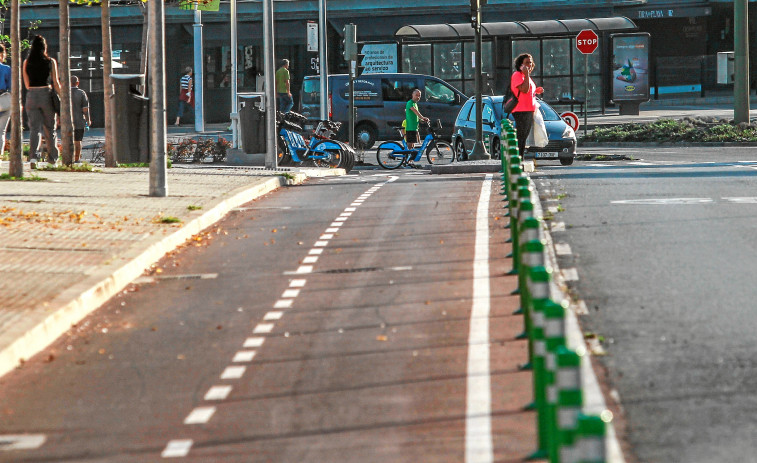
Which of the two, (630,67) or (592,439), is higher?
(630,67)

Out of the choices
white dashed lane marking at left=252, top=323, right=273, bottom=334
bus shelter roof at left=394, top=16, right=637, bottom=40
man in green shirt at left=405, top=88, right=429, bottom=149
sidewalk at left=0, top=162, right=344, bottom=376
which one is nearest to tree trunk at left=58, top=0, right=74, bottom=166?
sidewalk at left=0, top=162, right=344, bottom=376

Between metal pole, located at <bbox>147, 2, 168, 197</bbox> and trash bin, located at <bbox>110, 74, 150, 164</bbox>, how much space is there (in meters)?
0.26

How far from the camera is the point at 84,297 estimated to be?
30.1ft

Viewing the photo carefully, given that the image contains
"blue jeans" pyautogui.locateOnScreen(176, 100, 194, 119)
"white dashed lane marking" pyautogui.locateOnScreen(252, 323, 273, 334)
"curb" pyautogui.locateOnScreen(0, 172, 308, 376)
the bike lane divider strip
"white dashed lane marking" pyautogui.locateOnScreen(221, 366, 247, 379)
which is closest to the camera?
the bike lane divider strip

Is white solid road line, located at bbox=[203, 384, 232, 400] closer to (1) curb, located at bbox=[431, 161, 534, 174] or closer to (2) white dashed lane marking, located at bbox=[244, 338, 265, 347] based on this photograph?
(2) white dashed lane marking, located at bbox=[244, 338, 265, 347]

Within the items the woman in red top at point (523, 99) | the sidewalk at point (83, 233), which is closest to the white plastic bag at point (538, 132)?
the woman in red top at point (523, 99)

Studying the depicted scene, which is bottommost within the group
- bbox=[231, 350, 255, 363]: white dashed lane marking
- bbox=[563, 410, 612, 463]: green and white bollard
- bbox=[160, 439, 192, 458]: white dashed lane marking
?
bbox=[160, 439, 192, 458]: white dashed lane marking

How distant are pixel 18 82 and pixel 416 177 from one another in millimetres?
6266

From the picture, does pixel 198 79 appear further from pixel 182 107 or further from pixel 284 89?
pixel 284 89

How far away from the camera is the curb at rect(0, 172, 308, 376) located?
7.77 metres

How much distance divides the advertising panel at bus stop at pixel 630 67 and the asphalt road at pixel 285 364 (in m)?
30.5

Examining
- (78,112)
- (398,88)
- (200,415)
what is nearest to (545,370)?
(200,415)

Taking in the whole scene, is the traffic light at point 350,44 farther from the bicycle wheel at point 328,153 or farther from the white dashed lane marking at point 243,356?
the white dashed lane marking at point 243,356

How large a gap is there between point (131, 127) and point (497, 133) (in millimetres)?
10315
